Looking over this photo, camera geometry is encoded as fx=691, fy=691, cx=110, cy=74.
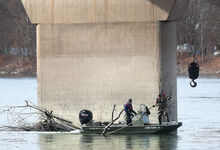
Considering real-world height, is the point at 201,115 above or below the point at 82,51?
below

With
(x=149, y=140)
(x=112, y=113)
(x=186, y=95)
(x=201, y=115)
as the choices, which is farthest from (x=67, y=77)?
(x=186, y=95)

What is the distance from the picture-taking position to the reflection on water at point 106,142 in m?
26.9

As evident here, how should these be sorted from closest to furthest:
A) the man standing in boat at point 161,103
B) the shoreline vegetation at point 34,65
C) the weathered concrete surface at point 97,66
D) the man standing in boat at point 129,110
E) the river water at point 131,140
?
the river water at point 131,140 → the man standing in boat at point 129,110 → the man standing in boat at point 161,103 → the weathered concrete surface at point 97,66 → the shoreline vegetation at point 34,65

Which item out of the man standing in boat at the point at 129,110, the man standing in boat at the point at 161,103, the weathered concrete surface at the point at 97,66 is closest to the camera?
the man standing in boat at the point at 129,110

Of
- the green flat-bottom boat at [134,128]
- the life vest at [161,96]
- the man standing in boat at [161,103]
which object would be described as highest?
the life vest at [161,96]

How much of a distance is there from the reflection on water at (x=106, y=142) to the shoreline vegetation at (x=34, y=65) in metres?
57.5

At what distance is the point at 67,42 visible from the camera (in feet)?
101

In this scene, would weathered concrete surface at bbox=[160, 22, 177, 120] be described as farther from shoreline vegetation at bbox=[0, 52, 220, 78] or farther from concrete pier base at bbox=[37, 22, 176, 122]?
shoreline vegetation at bbox=[0, 52, 220, 78]

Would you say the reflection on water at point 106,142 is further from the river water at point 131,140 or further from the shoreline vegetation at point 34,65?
the shoreline vegetation at point 34,65

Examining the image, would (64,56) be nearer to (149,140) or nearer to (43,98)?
(43,98)

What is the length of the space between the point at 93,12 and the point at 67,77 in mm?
3128

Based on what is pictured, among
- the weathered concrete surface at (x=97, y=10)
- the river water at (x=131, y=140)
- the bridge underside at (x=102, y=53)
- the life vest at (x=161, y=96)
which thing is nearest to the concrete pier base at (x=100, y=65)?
the bridge underside at (x=102, y=53)

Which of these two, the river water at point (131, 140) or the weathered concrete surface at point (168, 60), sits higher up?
the weathered concrete surface at point (168, 60)

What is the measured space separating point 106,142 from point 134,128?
2.01 meters
